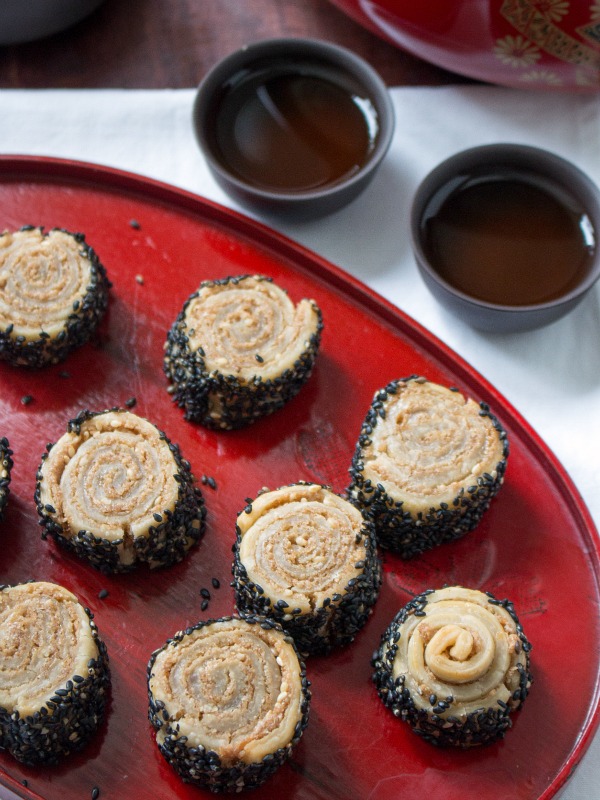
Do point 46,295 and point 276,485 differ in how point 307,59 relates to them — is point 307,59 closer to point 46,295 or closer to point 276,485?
point 46,295


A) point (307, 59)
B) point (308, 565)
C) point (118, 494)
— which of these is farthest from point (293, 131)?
point (308, 565)

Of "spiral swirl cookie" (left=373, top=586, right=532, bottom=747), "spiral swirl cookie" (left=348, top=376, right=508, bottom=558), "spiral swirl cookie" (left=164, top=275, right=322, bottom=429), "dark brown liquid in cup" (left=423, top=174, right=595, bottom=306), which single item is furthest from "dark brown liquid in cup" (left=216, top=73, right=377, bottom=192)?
"spiral swirl cookie" (left=373, top=586, right=532, bottom=747)

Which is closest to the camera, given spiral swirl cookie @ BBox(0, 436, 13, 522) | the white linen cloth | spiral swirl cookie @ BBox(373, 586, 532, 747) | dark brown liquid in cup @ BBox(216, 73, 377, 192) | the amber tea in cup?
spiral swirl cookie @ BBox(373, 586, 532, 747)

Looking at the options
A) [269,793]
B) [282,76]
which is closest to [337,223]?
[282,76]

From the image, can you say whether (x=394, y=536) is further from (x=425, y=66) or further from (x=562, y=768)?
(x=425, y=66)

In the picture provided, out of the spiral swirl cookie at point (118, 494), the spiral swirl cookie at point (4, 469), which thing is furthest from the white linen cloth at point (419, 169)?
the spiral swirl cookie at point (4, 469)

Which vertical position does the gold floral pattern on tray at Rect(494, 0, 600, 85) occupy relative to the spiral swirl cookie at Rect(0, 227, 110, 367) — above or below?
above

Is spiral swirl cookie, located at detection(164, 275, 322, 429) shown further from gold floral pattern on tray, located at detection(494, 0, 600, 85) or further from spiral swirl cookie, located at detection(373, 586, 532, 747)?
gold floral pattern on tray, located at detection(494, 0, 600, 85)
